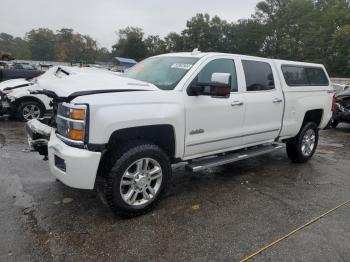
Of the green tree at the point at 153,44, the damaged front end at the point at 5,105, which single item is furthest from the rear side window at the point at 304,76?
the green tree at the point at 153,44

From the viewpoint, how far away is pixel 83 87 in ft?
11.6

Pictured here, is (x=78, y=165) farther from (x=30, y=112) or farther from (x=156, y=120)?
(x=30, y=112)

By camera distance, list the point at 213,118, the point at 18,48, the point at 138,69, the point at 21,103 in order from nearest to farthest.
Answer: the point at 213,118 < the point at 138,69 < the point at 21,103 < the point at 18,48

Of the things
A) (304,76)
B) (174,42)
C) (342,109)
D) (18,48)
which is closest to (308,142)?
(304,76)

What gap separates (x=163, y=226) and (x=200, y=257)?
663 millimetres

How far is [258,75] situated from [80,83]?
2811 millimetres

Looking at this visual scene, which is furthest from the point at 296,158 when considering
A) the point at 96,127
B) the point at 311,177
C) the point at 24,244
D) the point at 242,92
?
the point at 24,244

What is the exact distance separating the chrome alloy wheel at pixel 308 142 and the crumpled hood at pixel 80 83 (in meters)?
3.61

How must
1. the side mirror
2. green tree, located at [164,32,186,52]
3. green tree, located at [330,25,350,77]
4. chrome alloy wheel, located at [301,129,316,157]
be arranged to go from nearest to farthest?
1. the side mirror
2. chrome alloy wheel, located at [301,129,316,157]
3. green tree, located at [330,25,350,77]
4. green tree, located at [164,32,186,52]

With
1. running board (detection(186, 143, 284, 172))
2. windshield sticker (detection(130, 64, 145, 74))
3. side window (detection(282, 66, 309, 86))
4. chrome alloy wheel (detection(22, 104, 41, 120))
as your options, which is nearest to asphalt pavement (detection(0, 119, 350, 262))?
running board (detection(186, 143, 284, 172))

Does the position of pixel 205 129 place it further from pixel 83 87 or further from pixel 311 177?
pixel 311 177

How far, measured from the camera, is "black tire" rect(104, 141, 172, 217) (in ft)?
11.6

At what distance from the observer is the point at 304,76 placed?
6305 millimetres

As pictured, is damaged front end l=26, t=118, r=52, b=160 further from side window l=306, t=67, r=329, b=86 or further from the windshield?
side window l=306, t=67, r=329, b=86
